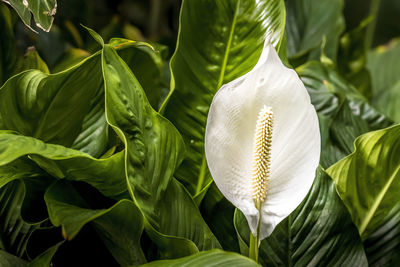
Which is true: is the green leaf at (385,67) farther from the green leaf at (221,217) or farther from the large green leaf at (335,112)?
the green leaf at (221,217)

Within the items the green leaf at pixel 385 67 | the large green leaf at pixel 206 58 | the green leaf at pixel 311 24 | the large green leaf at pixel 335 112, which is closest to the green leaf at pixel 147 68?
the large green leaf at pixel 206 58

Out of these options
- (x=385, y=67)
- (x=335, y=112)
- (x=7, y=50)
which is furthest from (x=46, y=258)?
(x=385, y=67)

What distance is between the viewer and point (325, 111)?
595 millimetres

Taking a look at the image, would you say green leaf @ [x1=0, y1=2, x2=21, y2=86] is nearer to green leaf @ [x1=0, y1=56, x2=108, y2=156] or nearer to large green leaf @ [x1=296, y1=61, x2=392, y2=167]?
green leaf @ [x1=0, y1=56, x2=108, y2=156]

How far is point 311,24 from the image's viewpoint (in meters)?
0.84

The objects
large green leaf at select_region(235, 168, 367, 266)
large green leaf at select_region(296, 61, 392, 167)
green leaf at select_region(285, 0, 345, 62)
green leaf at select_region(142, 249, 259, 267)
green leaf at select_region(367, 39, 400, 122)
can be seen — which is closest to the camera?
green leaf at select_region(142, 249, 259, 267)

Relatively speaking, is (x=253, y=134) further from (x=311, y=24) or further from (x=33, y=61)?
(x=311, y=24)

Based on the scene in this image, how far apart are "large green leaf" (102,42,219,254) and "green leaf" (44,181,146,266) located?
1cm

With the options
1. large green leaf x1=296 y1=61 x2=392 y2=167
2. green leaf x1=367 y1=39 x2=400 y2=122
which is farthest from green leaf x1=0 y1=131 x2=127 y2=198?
green leaf x1=367 y1=39 x2=400 y2=122

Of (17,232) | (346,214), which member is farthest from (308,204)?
(17,232)

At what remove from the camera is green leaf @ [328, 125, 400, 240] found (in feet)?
1.36

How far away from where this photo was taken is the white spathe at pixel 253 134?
34cm

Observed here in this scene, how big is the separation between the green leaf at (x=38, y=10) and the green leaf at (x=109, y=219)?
142 mm

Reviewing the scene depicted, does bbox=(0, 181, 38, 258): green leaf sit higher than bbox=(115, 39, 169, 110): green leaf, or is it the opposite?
bbox=(115, 39, 169, 110): green leaf
